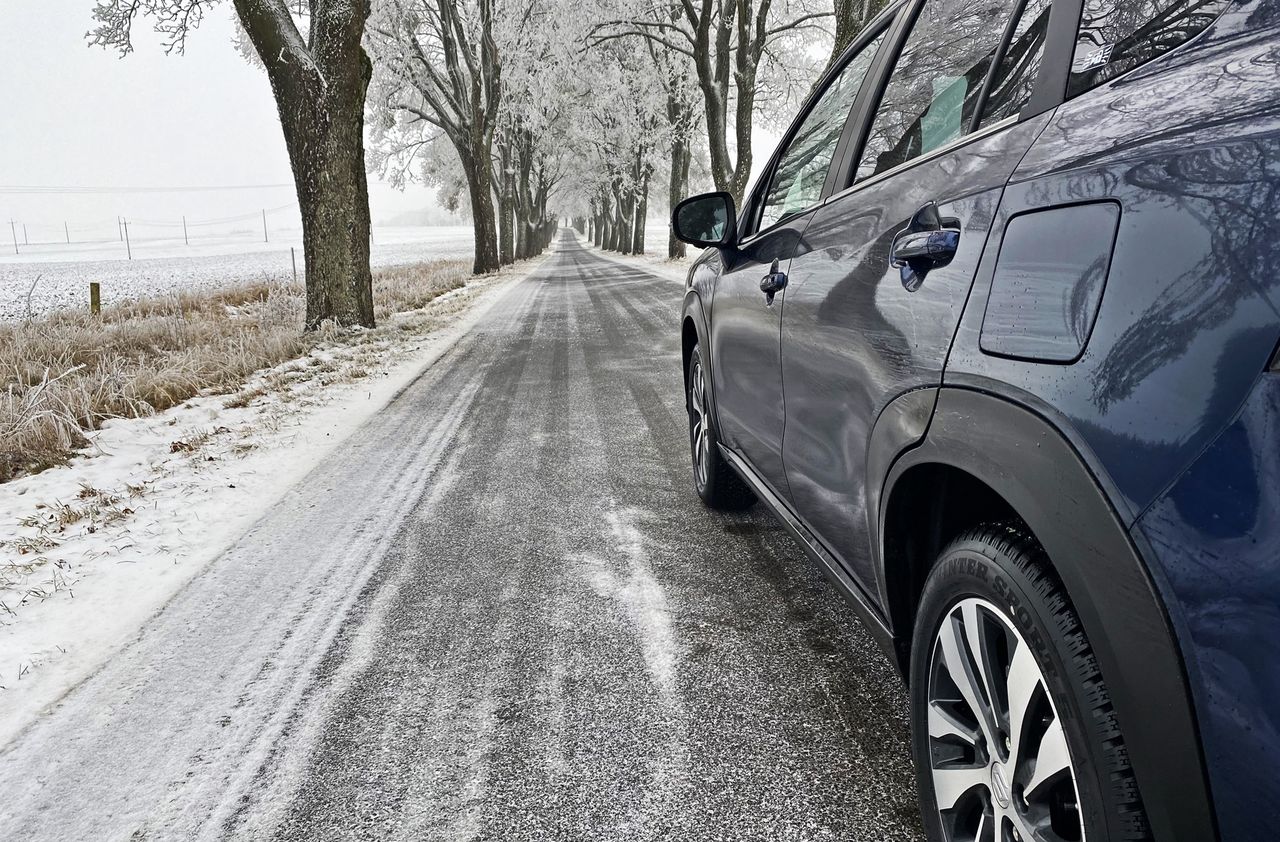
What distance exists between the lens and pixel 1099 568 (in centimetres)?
99

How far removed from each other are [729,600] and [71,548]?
120 inches

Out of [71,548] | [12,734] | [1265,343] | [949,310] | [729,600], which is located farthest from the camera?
[71,548]

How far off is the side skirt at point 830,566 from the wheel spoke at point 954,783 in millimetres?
309

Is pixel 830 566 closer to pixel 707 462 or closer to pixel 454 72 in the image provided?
pixel 707 462

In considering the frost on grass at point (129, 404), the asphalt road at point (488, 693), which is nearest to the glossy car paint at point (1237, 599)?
the asphalt road at point (488, 693)

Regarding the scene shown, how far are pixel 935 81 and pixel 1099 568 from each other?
1.42 m

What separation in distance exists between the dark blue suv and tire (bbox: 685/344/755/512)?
63.2 inches

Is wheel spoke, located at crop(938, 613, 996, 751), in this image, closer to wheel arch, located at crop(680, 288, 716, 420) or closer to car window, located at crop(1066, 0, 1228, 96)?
car window, located at crop(1066, 0, 1228, 96)

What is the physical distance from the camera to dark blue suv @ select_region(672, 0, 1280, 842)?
852 millimetres

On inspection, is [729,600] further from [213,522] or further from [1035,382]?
[213,522]

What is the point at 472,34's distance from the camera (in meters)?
22.6

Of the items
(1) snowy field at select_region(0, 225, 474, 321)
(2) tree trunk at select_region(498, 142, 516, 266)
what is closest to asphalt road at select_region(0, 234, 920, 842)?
(1) snowy field at select_region(0, 225, 474, 321)

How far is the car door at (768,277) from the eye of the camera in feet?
8.05

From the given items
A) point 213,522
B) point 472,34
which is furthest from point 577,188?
point 213,522
